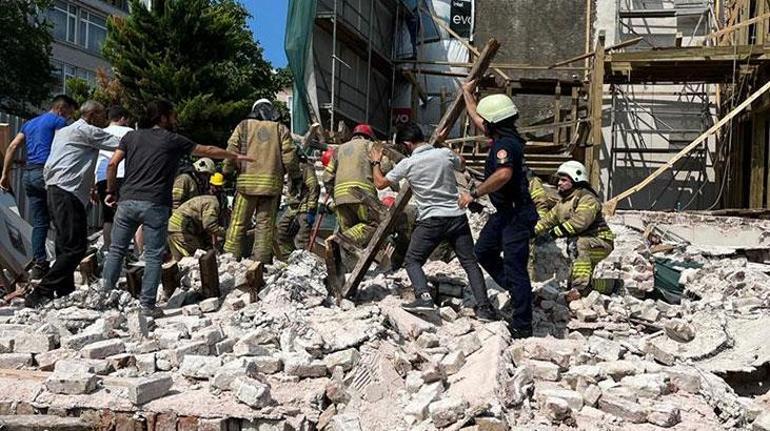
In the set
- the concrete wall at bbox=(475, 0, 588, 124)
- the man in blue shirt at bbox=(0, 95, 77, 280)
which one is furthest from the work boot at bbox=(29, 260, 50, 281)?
the concrete wall at bbox=(475, 0, 588, 124)

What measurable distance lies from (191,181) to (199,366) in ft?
14.6

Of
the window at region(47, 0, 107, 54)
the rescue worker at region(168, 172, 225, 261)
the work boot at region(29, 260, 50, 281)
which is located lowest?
the work boot at region(29, 260, 50, 281)

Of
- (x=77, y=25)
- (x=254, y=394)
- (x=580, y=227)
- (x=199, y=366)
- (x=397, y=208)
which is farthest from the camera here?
(x=77, y=25)

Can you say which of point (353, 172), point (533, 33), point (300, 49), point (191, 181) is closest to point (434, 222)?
point (353, 172)

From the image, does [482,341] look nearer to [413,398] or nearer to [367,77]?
[413,398]

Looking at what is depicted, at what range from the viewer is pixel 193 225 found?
7.66m

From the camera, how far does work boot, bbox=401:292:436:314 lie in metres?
5.44

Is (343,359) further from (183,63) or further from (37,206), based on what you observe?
(183,63)

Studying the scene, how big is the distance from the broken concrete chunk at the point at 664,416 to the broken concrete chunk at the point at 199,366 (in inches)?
95.7

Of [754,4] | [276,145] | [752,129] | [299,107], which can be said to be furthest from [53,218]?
[754,4]

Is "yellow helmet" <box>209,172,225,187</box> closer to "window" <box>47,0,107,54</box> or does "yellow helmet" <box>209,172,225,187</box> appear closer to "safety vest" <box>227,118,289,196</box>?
"safety vest" <box>227,118,289,196</box>

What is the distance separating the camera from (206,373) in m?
4.20

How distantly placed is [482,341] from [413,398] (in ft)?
2.89

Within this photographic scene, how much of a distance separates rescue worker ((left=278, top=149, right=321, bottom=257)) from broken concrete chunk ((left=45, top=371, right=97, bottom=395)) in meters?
3.77
